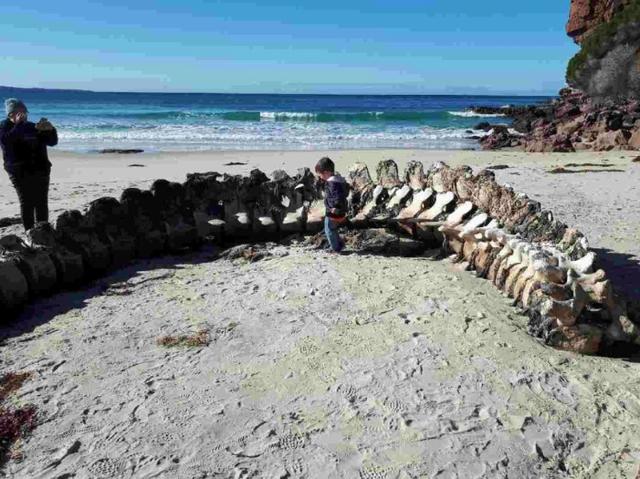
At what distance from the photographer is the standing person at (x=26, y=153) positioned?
677 cm

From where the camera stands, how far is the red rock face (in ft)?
155

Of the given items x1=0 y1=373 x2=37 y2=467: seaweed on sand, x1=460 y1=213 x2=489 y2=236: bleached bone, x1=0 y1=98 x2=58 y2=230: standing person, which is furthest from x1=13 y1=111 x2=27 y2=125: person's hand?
x1=460 y1=213 x2=489 y2=236: bleached bone

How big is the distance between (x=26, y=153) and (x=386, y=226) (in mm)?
4041

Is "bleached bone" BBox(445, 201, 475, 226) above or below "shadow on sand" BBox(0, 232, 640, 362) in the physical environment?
above

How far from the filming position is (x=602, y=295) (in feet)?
14.4

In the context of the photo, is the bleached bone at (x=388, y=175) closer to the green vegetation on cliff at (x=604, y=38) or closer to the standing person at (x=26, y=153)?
the standing person at (x=26, y=153)

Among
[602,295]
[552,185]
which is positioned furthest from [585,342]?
[552,185]

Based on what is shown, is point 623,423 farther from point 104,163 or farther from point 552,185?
point 104,163

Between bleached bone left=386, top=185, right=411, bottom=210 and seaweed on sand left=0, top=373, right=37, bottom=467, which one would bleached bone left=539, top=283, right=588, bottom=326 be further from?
seaweed on sand left=0, top=373, right=37, bottom=467

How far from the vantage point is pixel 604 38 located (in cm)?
3491

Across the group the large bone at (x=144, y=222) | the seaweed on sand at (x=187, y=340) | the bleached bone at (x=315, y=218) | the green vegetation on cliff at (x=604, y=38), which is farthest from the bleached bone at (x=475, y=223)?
the green vegetation on cliff at (x=604, y=38)

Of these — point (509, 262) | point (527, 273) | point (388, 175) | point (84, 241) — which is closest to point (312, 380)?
point (527, 273)

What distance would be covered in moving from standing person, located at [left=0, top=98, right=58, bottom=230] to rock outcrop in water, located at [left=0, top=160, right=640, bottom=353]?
1.05 meters

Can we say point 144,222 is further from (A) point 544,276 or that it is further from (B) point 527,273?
(A) point 544,276
